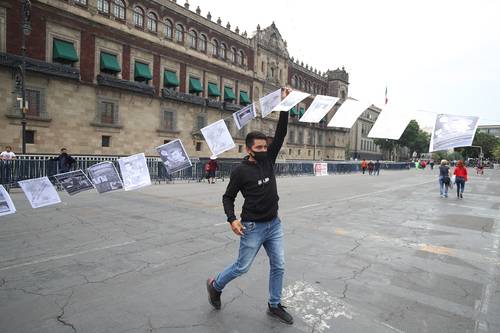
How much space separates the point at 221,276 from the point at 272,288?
530mm

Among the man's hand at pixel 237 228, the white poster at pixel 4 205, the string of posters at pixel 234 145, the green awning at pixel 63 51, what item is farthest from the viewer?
the green awning at pixel 63 51

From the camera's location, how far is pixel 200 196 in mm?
12758

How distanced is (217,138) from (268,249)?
7575 mm

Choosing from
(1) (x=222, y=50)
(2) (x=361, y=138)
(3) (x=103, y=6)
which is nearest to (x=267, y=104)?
(3) (x=103, y=6)

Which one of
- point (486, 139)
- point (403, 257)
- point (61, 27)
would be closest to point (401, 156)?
point (486, 139)

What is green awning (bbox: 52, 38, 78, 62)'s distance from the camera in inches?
958

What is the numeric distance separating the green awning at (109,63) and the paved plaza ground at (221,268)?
843 inches

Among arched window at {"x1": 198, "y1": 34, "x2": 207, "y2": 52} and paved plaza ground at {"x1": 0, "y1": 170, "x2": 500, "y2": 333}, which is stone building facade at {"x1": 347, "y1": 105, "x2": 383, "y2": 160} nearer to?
arched window at {"x1": 198, "y1": 34, "x2": 207, "y2": 52}

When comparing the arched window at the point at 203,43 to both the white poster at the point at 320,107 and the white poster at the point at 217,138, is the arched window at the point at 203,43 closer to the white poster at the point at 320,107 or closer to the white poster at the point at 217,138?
the white poster at the point at 217,138

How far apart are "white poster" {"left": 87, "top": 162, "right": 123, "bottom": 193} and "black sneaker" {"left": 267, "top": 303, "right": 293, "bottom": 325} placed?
8.72 m

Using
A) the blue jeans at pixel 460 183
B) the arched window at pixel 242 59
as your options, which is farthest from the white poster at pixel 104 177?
the arched window at pixel 242 59

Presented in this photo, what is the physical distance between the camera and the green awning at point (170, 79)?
3219 cm

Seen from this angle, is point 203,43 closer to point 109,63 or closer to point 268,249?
point 109,63

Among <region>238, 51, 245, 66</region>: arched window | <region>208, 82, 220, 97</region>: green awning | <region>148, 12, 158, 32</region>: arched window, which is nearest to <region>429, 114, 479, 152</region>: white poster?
<region>148, 12, 158, 32</region>: arched window
